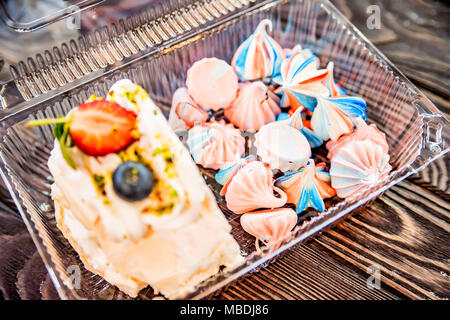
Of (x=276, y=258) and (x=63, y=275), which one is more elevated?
(x=63, y=275)

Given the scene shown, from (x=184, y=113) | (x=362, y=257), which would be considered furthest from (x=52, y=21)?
(x=362, y=257)

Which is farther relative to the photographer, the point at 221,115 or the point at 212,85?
the point at 221,115

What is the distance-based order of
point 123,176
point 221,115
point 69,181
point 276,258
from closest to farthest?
1. point 123,176
2. point 69,181
3. point 276,258
4. point 221,115

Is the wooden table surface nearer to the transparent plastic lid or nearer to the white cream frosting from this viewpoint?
the white cream frosting

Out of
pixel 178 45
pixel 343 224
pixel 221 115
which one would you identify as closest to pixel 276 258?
pixel 343 224

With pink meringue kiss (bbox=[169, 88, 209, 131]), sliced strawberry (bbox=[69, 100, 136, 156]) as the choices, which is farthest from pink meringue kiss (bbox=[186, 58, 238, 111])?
sliced strawberry (bbox=[69, 100, 136, 156])

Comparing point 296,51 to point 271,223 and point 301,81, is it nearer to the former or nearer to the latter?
point 301,81
